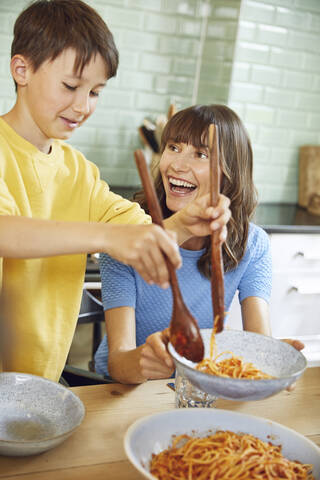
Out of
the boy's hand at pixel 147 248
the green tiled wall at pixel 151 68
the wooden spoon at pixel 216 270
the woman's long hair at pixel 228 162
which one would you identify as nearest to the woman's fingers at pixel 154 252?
the boy's hand at pixel 147 248

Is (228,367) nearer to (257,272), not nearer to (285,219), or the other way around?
(257,272)

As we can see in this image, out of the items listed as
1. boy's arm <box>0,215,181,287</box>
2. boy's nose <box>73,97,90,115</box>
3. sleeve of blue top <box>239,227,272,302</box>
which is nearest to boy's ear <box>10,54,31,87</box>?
boy's nose <box>73,97,90,115</box>

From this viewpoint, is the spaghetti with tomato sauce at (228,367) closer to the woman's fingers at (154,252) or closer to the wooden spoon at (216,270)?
the wooden spoon at (216,270)

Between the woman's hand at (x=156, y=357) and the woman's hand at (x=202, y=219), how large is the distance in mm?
233

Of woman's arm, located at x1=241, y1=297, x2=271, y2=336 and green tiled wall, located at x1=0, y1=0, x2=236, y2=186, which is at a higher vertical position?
green tiled wall, located at x1=0, y1=0, x2=236, y2=186

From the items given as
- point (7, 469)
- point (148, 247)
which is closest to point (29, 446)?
point (7, 469)

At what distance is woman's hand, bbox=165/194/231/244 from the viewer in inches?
44.3

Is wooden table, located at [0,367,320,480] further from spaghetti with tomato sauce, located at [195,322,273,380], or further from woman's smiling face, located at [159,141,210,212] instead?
woman's smiling face, located at [159,141,210,212]

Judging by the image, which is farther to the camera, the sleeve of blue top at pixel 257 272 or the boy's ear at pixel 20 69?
the sleeve of blue top at pixel 257 272

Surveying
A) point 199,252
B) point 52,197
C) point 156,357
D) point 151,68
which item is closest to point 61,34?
point 52,197

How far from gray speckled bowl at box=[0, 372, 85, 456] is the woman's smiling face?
82 cm

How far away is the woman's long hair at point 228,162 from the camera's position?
172cm

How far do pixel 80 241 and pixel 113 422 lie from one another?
0.39m

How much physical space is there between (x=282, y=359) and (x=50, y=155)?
691 mm
